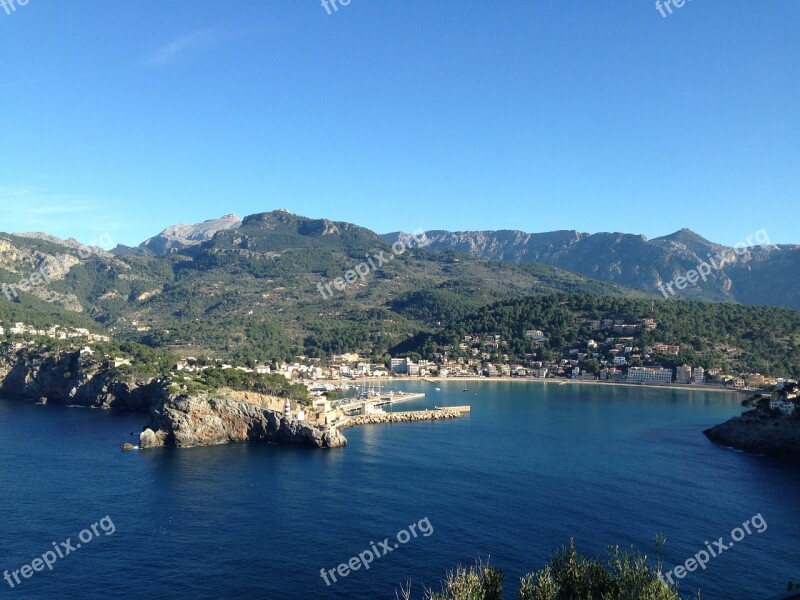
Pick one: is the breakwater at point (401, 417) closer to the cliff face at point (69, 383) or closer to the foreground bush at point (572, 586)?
the cliff face at point (69, 383)

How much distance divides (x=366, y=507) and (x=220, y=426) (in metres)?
24.5

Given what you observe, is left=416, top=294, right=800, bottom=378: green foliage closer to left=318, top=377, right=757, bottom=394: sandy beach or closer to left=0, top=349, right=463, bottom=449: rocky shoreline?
left=318, top=377, right=757, bottom=394: sandy beach

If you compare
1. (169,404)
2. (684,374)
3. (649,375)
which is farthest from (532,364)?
(169,404)

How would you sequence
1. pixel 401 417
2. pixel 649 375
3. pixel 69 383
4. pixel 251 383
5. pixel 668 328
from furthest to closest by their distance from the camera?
pixel 668 328
pixel 649 375
pixel 69 383
pixel 401 417
pixel 251 383

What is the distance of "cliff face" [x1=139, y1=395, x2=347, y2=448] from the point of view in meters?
56.1

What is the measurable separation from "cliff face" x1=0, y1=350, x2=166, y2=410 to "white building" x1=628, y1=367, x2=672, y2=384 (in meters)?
89.8

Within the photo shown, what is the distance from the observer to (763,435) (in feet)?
191

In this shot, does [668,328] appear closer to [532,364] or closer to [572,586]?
[532,364]

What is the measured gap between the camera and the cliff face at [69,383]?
3147 inches

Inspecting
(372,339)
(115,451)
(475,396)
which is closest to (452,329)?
(372,339)

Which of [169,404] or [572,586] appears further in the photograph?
[169,404]

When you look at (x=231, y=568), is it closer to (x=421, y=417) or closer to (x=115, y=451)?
(x=115, y=451)

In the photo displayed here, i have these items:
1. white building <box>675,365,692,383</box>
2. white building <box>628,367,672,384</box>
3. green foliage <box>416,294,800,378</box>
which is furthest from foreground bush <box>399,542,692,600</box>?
green foliage <box>416,294,800,378</box>

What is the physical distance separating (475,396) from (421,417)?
25792mm
